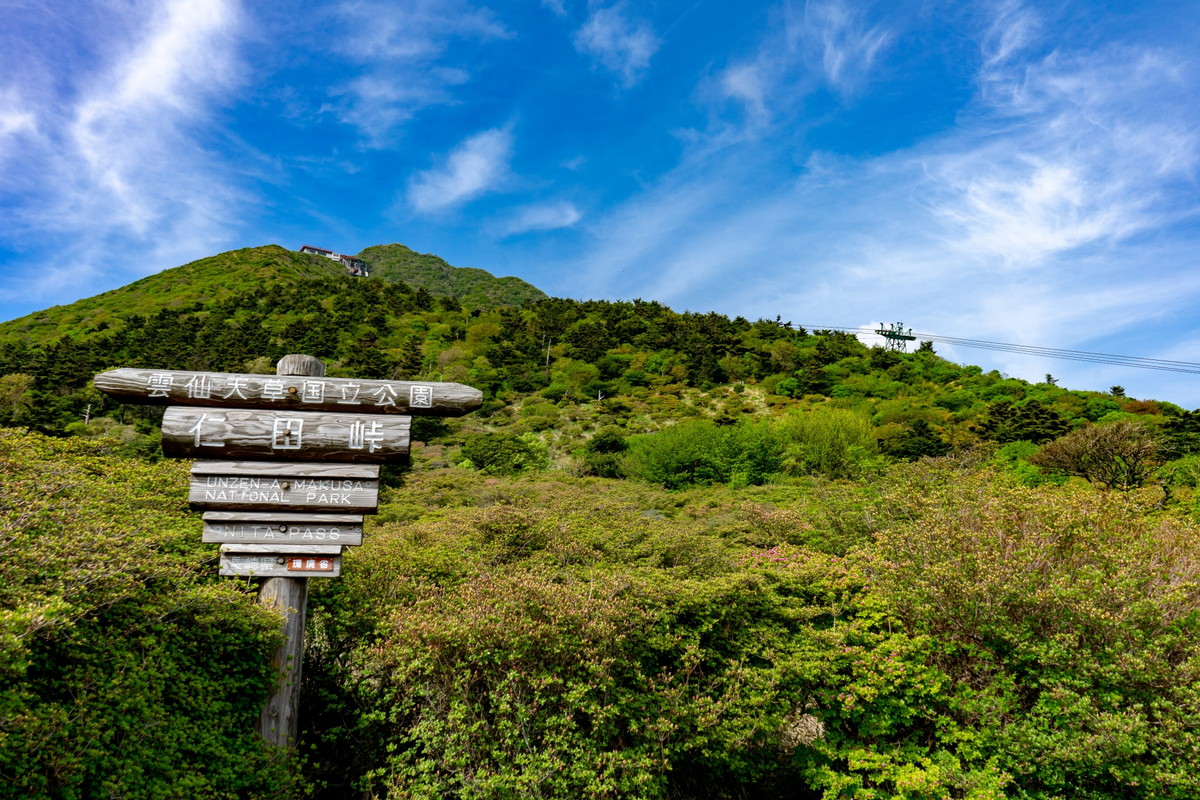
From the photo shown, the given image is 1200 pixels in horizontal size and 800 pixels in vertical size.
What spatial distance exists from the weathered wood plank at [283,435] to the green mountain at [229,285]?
2399 inches

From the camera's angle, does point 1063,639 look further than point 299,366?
Yes

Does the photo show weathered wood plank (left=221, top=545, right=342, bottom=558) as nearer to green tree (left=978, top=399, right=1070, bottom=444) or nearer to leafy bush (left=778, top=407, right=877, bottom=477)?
leafy bush (left=778, top=407, right=877, bottom=477)

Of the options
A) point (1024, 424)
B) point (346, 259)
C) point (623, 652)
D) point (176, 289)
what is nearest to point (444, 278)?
point (346, 259)

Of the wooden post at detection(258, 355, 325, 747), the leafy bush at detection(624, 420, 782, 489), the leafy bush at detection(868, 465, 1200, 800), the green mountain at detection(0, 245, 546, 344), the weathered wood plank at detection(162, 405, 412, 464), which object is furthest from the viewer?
the green mountain at detection(0, 245, 546, 344)

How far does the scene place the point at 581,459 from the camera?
35.3 m

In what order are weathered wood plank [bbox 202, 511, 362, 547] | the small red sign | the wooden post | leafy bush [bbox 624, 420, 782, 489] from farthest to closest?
leafy bush [bbox 624, 420, 782, 489]
the wooden post
the small red sign
weathered wood plank [bbox 202, 511, 362, 547]

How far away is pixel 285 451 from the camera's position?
4512 mm

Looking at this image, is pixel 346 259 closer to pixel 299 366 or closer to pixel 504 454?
pixel 504 454

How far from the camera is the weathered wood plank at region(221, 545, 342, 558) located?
454 centimetres

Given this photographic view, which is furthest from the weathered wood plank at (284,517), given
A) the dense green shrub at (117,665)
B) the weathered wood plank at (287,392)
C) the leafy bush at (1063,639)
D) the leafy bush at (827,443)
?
the leafy bush at (827,443)

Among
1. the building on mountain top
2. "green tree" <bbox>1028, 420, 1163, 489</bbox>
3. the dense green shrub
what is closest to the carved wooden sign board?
the dense green shrub

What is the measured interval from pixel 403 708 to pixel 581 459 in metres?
29.2

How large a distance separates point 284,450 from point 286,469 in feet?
0.49

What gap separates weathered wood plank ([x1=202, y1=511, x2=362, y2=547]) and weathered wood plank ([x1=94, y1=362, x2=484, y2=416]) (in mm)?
865
